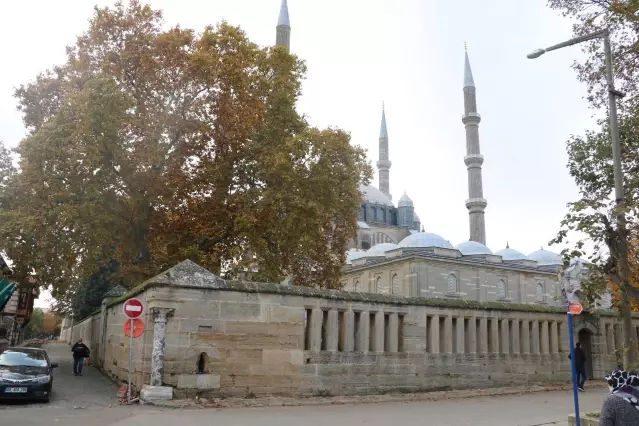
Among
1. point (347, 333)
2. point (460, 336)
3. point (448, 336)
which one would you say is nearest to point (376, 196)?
point (460, 336)

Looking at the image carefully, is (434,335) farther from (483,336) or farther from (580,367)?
(580,367)

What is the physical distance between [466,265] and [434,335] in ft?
118

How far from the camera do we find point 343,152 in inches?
840

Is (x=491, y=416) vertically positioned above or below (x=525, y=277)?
below

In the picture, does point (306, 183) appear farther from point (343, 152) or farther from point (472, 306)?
point (472, 306)

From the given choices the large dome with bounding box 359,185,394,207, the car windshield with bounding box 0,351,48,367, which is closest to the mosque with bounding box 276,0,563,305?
the large dome with bounding box 359,185,394,207

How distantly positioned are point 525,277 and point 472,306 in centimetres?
4022

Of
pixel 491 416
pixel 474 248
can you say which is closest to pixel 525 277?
pixel 474 248

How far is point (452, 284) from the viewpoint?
160 ft

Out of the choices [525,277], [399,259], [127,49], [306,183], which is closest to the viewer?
[127,49]

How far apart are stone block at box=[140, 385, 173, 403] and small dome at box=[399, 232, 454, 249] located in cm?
4084

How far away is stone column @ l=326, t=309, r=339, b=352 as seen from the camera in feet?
42.7

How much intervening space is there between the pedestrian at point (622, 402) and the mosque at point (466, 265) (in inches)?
1471

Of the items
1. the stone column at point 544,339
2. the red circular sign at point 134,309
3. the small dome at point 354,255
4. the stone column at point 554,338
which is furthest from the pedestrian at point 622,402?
the small dome at point 354,255
